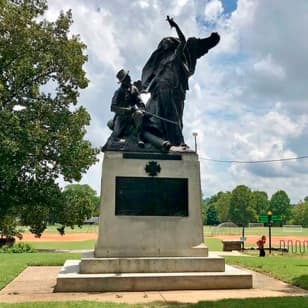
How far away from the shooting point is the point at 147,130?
1096 centimetres

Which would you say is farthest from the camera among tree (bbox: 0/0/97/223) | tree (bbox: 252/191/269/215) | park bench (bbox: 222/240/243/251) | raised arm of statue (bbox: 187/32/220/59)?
tree (bbox: 252/191/269/215)

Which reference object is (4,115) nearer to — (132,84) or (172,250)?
(132,84)

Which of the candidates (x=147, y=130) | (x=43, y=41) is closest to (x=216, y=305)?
(x=147, y=130)

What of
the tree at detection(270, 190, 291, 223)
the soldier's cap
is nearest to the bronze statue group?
the soldier's cap

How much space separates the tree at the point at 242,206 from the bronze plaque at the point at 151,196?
302 feet

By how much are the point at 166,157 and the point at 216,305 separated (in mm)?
3936

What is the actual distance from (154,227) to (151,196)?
0.65m

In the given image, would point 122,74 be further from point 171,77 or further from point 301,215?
point 301,215

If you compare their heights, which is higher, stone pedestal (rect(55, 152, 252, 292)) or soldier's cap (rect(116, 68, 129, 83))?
soldier's cap (rect(116, 68, 129, 83))

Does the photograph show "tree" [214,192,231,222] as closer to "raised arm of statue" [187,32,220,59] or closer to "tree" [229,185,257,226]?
"tree" [229,185,257,226]

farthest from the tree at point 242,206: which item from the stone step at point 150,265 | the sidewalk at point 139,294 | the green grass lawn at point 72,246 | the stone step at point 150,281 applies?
the stone step at point 150,281

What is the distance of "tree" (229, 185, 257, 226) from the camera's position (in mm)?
99938

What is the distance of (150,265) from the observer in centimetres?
930

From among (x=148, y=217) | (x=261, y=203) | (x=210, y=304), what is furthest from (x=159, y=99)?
(x=261, y=203)
